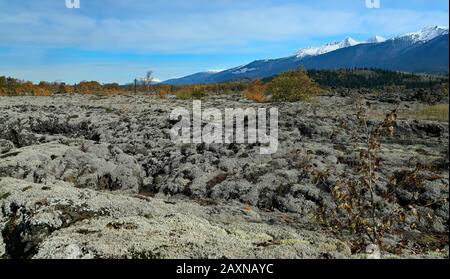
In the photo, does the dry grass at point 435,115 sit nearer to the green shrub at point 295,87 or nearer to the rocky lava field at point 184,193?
the green shrub at point 295,87

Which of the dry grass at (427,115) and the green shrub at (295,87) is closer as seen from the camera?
the dry grass at (427,115)

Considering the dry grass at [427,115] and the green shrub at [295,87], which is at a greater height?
the green shrub at [295,87]

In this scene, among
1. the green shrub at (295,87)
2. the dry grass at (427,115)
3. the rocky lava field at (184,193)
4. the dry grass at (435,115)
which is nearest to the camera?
the rocky lava field at (184,193)

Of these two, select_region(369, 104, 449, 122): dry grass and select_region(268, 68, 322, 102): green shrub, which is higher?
select_region(268, 68, 322, 102): green shrub

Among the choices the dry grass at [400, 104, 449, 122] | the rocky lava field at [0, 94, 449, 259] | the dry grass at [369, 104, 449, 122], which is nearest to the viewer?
the rocky lava field at [0, 94, 449, 259]

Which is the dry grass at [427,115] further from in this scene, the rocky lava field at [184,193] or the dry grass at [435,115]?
the rocky lava field at [184,193]

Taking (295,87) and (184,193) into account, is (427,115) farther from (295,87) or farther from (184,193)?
(184,193)

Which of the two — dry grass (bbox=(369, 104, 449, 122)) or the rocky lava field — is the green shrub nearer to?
dry grass (bbox=(369, 104, 449, 122))

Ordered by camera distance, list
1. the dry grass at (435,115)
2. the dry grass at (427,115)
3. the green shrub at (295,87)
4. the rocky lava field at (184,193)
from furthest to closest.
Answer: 1. the green shrub at (295,87)
2. the dry grass at (435,115)
3. the dry grass at (427,115)
4. the rocky lava field at (184,193)

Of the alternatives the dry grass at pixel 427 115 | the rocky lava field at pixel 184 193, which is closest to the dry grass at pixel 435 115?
the dry grass at pixel 427 115

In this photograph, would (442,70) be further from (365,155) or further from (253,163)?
(253,163)

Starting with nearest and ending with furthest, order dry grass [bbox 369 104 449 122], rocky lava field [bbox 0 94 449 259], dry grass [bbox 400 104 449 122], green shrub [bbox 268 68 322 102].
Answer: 1. rocky lava field [bbox 0 94 449 259]
2. dry grass [bbox 369 104 449 122]
3. dry grass [bbox 400 104 449 122]
4. green shrub [bbox 268 68 322 102]

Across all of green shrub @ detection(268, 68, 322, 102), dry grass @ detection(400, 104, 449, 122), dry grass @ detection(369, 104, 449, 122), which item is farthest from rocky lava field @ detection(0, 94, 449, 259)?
green shrub @ detection(268, 68, 322, 102)

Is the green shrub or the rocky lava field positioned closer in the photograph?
the rocky lava field
